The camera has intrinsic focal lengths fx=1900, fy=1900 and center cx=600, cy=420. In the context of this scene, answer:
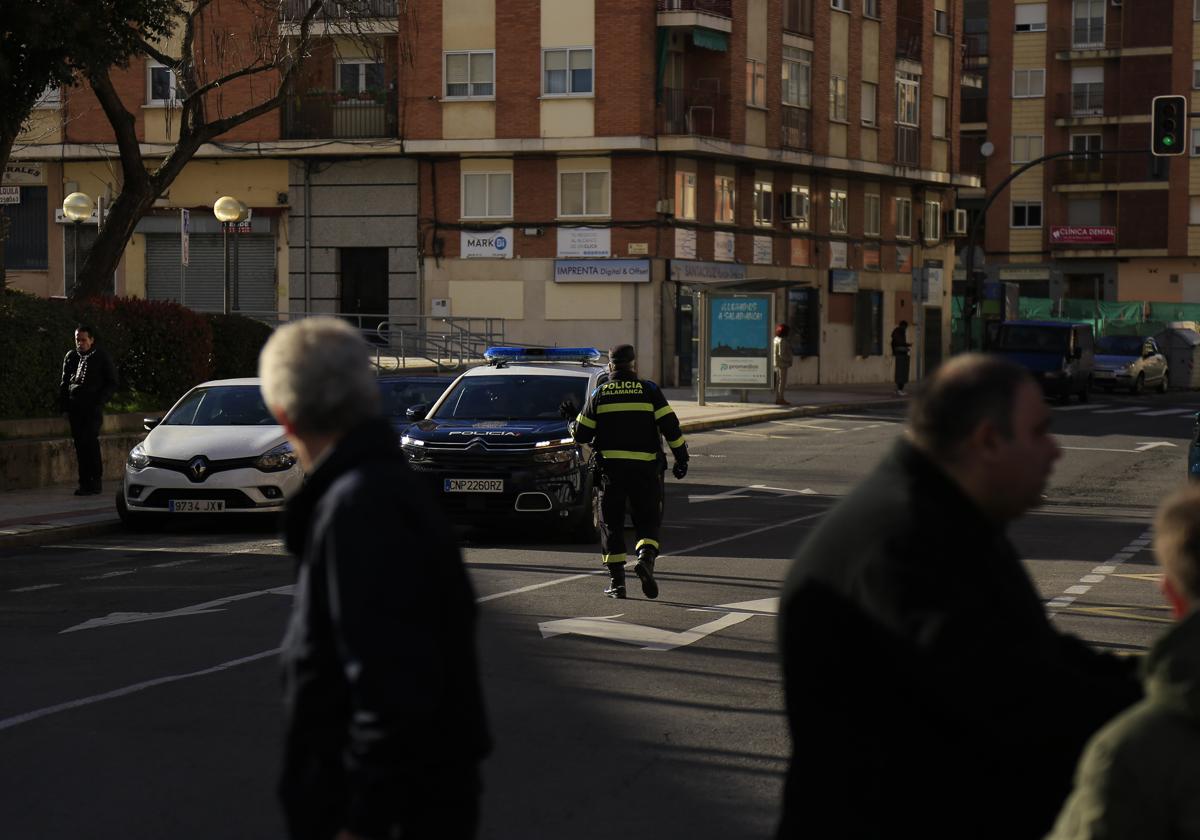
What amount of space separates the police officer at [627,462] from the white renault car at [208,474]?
18.9ft

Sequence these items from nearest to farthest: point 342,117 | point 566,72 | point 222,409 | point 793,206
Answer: point 222,409 → point 566,72 → point 342,117 → point 793,206

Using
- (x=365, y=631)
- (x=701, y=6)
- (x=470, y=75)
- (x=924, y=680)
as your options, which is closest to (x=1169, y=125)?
(x=701, y=6)

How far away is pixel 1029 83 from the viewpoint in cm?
8144

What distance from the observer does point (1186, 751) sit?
9.89 feet

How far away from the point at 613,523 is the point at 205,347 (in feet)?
52.1

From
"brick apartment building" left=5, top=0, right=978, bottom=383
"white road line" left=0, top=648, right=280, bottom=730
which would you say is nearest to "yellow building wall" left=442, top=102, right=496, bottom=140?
"brick apartment building" left=5, top=0, right=978, bottom=383

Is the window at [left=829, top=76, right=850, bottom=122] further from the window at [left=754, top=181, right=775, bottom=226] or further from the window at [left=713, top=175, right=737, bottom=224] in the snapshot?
the window at [left=713, top=175, right=737, bottom=224]

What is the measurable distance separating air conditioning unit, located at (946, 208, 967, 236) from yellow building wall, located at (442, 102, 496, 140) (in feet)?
61.6

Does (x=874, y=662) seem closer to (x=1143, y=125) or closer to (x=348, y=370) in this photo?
(x=348, y=370)

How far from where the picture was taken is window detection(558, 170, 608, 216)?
47469 mm

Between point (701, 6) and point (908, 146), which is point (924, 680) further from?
point (908, 146)

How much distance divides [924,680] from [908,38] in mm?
57848

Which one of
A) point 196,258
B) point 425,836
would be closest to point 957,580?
point 425,836

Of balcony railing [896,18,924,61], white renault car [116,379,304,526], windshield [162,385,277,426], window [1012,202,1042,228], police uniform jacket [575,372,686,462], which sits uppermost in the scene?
balcony railing [896,18,924,61]
